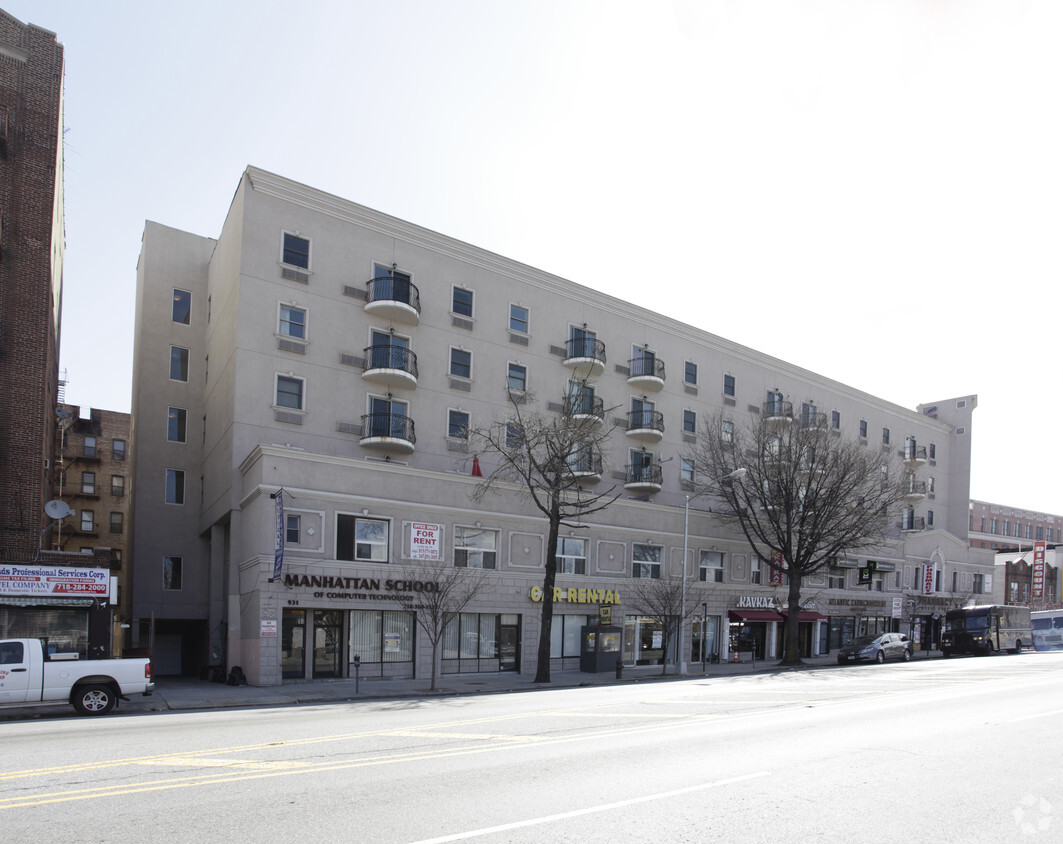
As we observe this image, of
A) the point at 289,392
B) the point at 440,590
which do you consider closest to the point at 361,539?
the point at 440,590

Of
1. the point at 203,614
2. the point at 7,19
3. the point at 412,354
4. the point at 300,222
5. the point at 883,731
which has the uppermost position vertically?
the point at 7,19

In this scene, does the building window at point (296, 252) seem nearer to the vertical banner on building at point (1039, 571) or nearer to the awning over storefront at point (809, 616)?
the awning over storefront at point (809, 616)

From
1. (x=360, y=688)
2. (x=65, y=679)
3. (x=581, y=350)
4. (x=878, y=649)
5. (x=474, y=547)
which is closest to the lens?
(x=65, y=679)

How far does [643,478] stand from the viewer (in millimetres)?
43375

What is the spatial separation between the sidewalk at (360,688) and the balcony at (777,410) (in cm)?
1829

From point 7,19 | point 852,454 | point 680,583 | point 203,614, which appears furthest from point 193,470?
point 852,454

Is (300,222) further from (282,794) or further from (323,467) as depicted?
(282,794)

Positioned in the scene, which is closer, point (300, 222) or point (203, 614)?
point (300, 222)

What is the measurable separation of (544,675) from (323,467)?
11.1m

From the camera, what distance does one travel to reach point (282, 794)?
8695 mm

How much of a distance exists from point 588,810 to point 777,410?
154 ft

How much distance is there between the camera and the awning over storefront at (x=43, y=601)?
25.2 meters

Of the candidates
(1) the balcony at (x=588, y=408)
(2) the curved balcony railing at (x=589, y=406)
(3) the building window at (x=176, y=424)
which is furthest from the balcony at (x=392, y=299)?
(3) the building window at (x=176, y=424)

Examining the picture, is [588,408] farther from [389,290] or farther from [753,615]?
[753,615]
